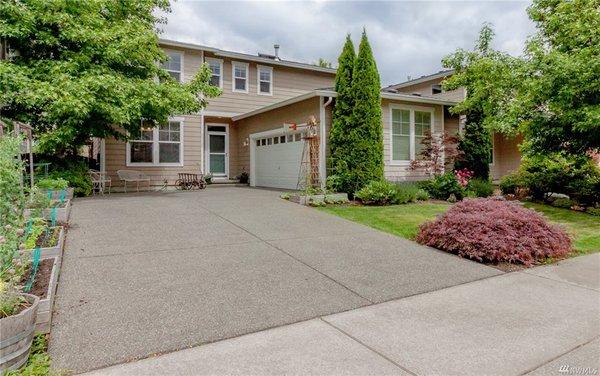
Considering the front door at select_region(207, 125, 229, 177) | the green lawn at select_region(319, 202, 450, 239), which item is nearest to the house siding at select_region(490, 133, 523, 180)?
the green lawn at select_region(319, 202, 450, 239)

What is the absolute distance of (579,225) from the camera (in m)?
8.67

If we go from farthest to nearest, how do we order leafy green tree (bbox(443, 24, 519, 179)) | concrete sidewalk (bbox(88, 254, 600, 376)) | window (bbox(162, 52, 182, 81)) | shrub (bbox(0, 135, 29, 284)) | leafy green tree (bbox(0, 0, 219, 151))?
1. window (bbox(162, 52, 182, 81))
2. leafy green tree (bbox(443, 24, 519, 179))
3. leafy green tree (bbox(0, 0, 219, 151))
4. shrub (bbox(0, 135, 29, 284))
5. concrete sidewalk (bbox(88, 254, 600, 376))

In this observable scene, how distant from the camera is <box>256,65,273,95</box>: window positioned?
1730 cm

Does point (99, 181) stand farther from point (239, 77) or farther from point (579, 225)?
point (579, 225)

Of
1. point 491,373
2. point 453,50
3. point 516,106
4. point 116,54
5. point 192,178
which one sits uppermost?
point 453,50

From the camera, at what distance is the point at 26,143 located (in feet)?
24.4

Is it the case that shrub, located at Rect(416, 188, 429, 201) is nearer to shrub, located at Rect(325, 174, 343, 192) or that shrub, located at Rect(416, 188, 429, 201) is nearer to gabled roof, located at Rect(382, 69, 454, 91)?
shrub, located at Rect(325, 174, 343, 192)

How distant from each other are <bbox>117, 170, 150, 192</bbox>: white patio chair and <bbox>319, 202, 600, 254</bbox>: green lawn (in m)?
7.72

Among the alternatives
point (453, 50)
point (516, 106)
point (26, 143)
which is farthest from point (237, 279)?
point (453, 50)

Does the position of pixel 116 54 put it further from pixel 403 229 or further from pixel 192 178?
pixel 403 229

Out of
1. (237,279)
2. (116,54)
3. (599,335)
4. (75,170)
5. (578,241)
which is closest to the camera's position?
(599,335)

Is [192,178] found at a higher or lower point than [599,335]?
higher

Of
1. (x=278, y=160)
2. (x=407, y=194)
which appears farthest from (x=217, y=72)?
(x=407, y=194)

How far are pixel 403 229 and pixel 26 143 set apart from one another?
26.0ft
